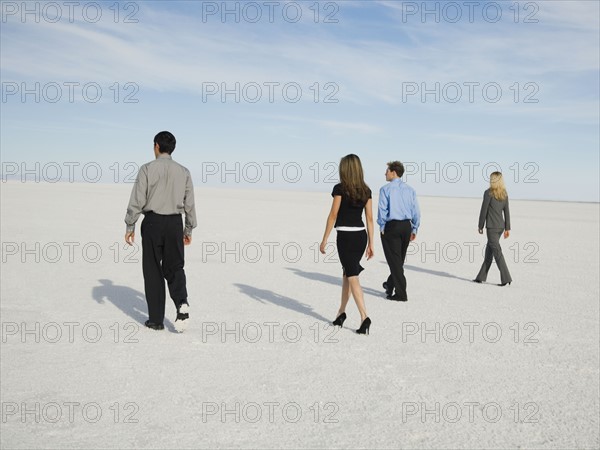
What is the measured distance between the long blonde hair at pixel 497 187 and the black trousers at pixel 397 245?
253 cm

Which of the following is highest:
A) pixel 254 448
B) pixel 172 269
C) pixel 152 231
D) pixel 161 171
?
pixel 161 171

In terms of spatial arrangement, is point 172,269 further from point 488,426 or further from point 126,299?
point 488,426

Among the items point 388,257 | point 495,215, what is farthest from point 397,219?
point 495,215

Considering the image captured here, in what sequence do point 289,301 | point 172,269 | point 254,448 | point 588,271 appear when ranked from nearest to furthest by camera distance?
1. point 254,448
2. point 172,269
3. point 289,301
4. point 588,271

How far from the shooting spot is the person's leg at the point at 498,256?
31.7ft

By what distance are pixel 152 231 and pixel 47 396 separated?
7.14 ft

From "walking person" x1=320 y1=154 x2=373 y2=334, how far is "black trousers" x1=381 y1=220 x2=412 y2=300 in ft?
6.66

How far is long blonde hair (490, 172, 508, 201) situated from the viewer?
32.2 feet

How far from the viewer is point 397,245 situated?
8.20 m

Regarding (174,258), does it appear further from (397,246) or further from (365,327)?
(397,246)

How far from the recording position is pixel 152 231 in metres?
6.04

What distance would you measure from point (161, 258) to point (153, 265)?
0.39ft

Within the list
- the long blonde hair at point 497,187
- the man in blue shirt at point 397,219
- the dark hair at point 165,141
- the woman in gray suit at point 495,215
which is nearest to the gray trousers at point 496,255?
the woman in gray suit at point 495,215

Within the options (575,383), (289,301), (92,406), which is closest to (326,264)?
(289,301)
